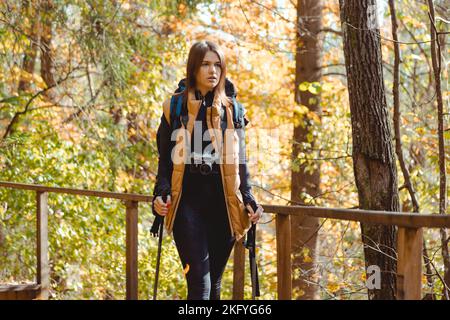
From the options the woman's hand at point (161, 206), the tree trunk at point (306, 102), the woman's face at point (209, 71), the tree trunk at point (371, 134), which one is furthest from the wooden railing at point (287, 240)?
the tree trunk at point (306, 102)

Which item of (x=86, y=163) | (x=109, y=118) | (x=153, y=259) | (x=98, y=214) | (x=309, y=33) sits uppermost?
(x=309, y=33)

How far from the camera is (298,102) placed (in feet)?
39.3

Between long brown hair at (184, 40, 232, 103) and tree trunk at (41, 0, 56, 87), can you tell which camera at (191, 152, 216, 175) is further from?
tree trunk at (41, 0, 56, 87)

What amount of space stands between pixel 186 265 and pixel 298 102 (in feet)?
28.4

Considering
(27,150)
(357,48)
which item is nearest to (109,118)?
(27,150)

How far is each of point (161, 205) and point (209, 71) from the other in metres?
0.72

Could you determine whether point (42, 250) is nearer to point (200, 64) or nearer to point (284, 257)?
point (284, 257)

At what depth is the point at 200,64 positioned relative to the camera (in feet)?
12.0

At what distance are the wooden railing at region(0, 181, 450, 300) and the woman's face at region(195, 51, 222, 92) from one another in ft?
2.51

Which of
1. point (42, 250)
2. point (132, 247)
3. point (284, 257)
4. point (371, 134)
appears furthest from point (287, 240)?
point (42, 250)

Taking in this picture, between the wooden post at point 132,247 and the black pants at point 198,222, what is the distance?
5.07 ft
